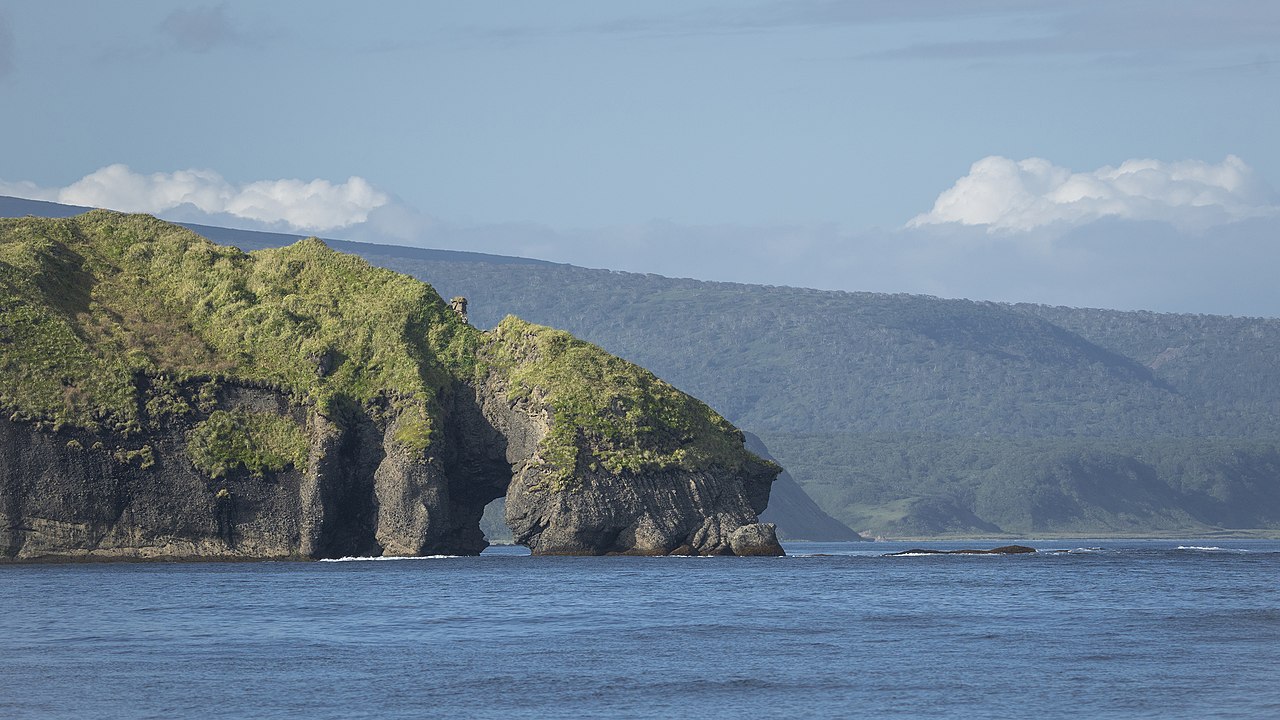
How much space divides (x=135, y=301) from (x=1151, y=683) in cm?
8286

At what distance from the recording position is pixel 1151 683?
175 feet

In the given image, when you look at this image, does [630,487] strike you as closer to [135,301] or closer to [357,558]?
[357,558]

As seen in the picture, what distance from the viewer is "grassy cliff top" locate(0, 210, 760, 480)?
11194cm

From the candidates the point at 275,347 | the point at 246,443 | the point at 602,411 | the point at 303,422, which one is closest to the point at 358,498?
the point at 303,422

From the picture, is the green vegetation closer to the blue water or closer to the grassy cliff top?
the grassy cliff top

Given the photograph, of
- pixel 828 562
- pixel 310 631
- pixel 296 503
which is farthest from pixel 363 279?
pixel 310 631

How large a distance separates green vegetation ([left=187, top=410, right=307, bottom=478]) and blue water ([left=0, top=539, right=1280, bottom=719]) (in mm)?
10635

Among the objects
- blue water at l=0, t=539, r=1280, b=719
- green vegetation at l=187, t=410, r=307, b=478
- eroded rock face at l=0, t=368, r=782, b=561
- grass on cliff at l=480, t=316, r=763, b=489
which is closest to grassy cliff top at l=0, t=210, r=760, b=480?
grass on cliff at l=480, t=316, r=763, b=489

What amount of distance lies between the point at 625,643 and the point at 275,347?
60.0 metres

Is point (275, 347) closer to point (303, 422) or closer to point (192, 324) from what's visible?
point (192, 324)

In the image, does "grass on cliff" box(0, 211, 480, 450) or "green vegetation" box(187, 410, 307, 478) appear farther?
"green vegetation" box(187, 410, 307, 478)

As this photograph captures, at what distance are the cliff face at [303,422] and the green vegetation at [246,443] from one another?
0.12 m

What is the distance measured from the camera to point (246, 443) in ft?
372

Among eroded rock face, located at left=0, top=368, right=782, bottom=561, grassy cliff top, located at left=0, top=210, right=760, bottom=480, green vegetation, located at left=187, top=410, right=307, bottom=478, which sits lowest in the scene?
eroded rock face, located at left=0, top=368, right=782, bottom=561
